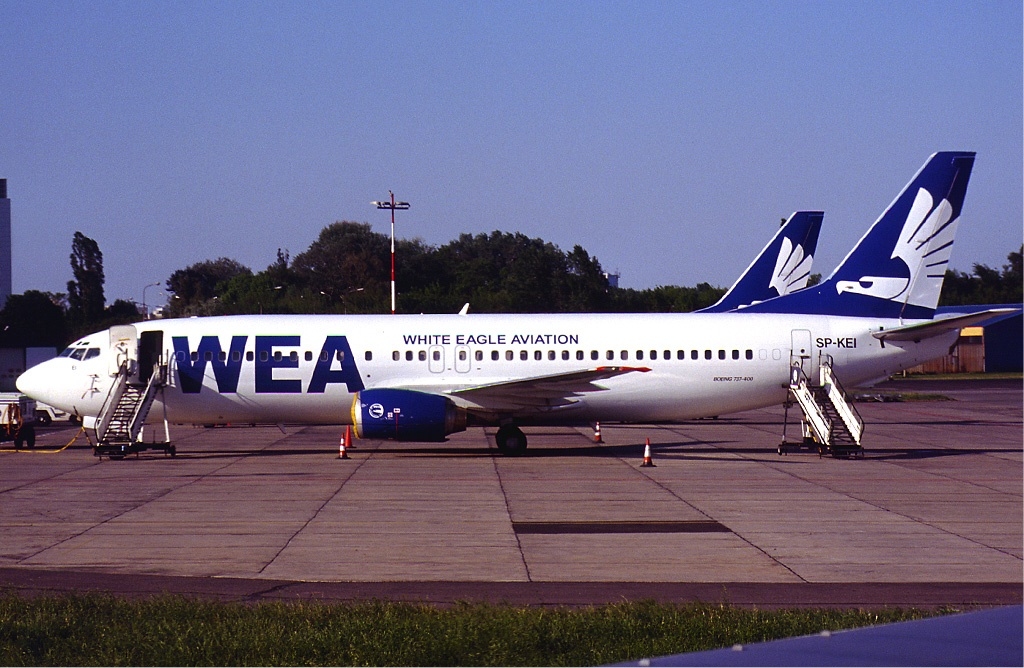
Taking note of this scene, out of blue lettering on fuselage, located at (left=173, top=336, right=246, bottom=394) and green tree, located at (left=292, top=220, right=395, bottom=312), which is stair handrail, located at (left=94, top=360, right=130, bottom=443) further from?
green tree, located at (left=292, top=220, right=395, bottom=312)

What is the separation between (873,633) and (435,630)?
512 centimetres

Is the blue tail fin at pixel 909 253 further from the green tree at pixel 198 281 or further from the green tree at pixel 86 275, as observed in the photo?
the green tree at pixel 198 281

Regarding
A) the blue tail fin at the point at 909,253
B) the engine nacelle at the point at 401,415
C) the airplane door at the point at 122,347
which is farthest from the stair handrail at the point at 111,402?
the blue tail fin at the point at 909,253

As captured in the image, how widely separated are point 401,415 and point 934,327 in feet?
41.1

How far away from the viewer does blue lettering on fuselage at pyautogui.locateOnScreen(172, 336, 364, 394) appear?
2681cm

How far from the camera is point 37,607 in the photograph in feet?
33.2

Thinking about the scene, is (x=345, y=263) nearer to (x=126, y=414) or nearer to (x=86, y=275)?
(x=86, y=275)

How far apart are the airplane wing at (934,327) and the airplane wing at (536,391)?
588 cm

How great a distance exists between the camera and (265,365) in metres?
26.8

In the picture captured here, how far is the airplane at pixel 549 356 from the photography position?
26.8 metres

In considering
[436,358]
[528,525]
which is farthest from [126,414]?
[528,525]

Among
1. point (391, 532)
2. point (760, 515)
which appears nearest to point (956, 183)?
point (760, 515)

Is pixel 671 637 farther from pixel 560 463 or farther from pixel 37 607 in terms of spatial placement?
pixel 560 463

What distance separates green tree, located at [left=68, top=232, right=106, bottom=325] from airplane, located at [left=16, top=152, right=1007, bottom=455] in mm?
66137
